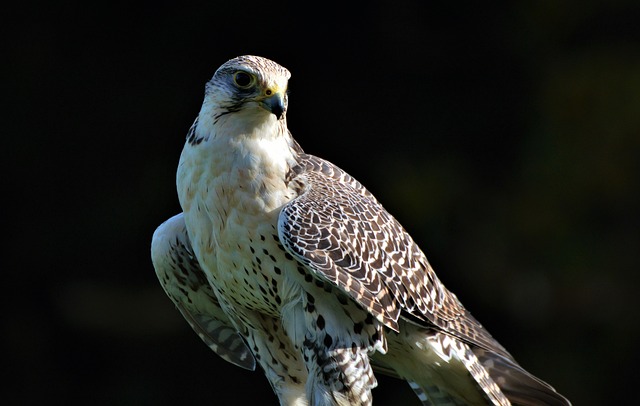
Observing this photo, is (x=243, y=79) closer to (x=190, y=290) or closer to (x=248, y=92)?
(x=248, y=92)

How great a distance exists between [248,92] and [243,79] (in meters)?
0.04

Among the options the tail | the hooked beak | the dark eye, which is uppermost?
the dark eye

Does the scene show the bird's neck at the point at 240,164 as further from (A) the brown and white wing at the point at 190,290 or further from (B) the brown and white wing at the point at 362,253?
(A) the brown and white wing at the point at 190,290

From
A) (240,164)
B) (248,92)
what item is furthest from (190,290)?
(248,92)

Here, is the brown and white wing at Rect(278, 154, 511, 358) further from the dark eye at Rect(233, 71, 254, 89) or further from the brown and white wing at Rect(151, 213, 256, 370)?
the brown and white wing at Rect(151, 213, 256, 370)

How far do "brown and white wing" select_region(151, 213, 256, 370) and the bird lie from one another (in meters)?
0.11

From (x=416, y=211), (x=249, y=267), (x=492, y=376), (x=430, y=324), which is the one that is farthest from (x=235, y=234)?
(x=416, y=211)

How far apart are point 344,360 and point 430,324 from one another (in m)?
0.33

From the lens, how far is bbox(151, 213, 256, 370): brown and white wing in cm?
311

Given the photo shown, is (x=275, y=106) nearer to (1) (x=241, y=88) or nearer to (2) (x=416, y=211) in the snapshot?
(1) (x=241, y=88)

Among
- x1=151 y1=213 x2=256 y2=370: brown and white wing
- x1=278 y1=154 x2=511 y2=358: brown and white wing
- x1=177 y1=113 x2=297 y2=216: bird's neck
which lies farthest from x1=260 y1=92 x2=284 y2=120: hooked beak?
x1=151 y1=213 x2=256 y2=370: brown and white wing

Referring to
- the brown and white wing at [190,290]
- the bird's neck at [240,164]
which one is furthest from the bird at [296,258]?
the brown and white wing at [190,290]

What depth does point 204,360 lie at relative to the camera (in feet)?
19.2

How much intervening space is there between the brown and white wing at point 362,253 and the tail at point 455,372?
6cm
